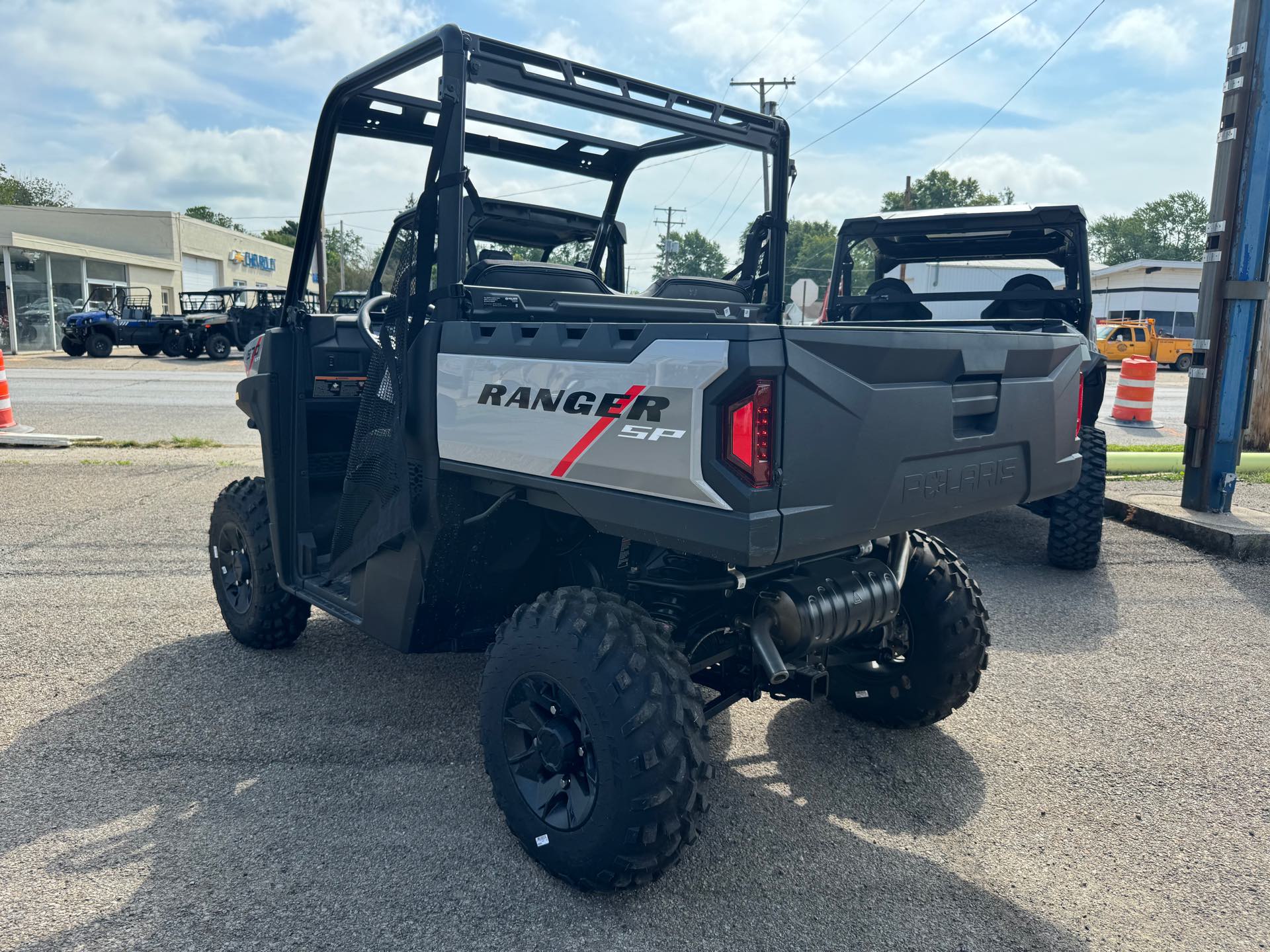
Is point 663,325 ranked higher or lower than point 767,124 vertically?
lower

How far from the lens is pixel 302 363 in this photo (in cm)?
405

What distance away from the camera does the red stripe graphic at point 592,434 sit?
2469 mm

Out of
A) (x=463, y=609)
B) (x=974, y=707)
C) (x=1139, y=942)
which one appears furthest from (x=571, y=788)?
(x=974, y=707)

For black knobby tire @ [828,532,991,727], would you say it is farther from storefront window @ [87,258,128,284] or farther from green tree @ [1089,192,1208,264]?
green tree @ [1089,192,1208,264]

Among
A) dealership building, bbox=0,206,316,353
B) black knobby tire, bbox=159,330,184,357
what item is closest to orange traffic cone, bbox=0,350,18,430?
black knobby tire, bbox=159,330,184,357

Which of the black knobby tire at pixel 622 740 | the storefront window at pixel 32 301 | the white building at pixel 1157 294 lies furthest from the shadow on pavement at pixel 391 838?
the white building at pixel 1157 294

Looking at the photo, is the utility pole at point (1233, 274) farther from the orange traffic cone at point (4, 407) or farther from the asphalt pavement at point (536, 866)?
the orange traffic cone at point (4, 407)

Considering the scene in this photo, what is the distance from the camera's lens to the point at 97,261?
3859 cm

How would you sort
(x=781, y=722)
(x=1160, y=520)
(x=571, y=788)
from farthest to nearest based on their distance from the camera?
1. (x=1160, y=520)
2. (x=781, y=722)
3. (x=571, y=788)

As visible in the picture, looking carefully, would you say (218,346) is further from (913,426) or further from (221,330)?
(913,426)

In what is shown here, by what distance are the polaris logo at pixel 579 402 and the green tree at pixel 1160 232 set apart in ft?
377

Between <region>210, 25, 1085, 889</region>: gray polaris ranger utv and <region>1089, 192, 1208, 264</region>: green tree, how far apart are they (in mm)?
113819

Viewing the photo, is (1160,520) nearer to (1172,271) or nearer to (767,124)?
(767,124)

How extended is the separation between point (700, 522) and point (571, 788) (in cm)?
91
